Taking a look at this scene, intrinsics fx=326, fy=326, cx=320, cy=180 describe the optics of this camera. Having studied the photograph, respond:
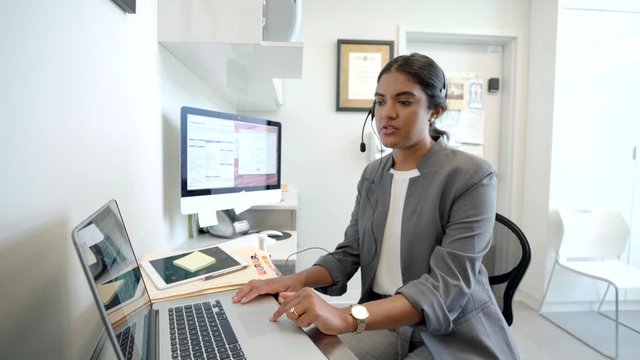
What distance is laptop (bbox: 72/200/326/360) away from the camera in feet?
1.31

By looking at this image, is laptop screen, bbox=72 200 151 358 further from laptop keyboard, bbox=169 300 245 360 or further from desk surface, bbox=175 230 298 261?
desk surface, bbox=175 230 298 261

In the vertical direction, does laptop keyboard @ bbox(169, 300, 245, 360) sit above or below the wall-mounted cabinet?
below

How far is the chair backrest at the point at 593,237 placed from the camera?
7.24 feet


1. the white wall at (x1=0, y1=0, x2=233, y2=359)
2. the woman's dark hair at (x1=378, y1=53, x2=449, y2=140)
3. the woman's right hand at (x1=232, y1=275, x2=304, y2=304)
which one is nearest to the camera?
the white wall at (x1=0, y1=0, x2=233, y2=359)

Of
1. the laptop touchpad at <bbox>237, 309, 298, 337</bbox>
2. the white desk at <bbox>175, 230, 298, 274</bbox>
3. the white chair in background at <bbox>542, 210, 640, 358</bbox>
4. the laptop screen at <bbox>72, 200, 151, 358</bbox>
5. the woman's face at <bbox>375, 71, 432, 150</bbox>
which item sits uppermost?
the woman's face at <bbox>375, 71, 432, 150</bbox>

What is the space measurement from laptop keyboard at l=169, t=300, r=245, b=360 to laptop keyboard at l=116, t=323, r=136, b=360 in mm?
80

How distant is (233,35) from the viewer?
1.05 meters

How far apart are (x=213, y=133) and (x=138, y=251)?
0.49 meters

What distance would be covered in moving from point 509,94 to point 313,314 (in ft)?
8.59

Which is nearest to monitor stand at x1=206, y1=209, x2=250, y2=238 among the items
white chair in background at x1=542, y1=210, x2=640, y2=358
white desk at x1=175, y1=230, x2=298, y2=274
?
white desk at x1=175, y1=230, x2=298, y2=274

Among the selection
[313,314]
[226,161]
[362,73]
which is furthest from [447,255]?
[362,73]

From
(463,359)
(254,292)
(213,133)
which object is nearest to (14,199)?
(254,292)

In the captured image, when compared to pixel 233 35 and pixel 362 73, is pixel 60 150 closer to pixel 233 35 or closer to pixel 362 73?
pixel 233 35

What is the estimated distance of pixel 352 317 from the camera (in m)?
0.64
